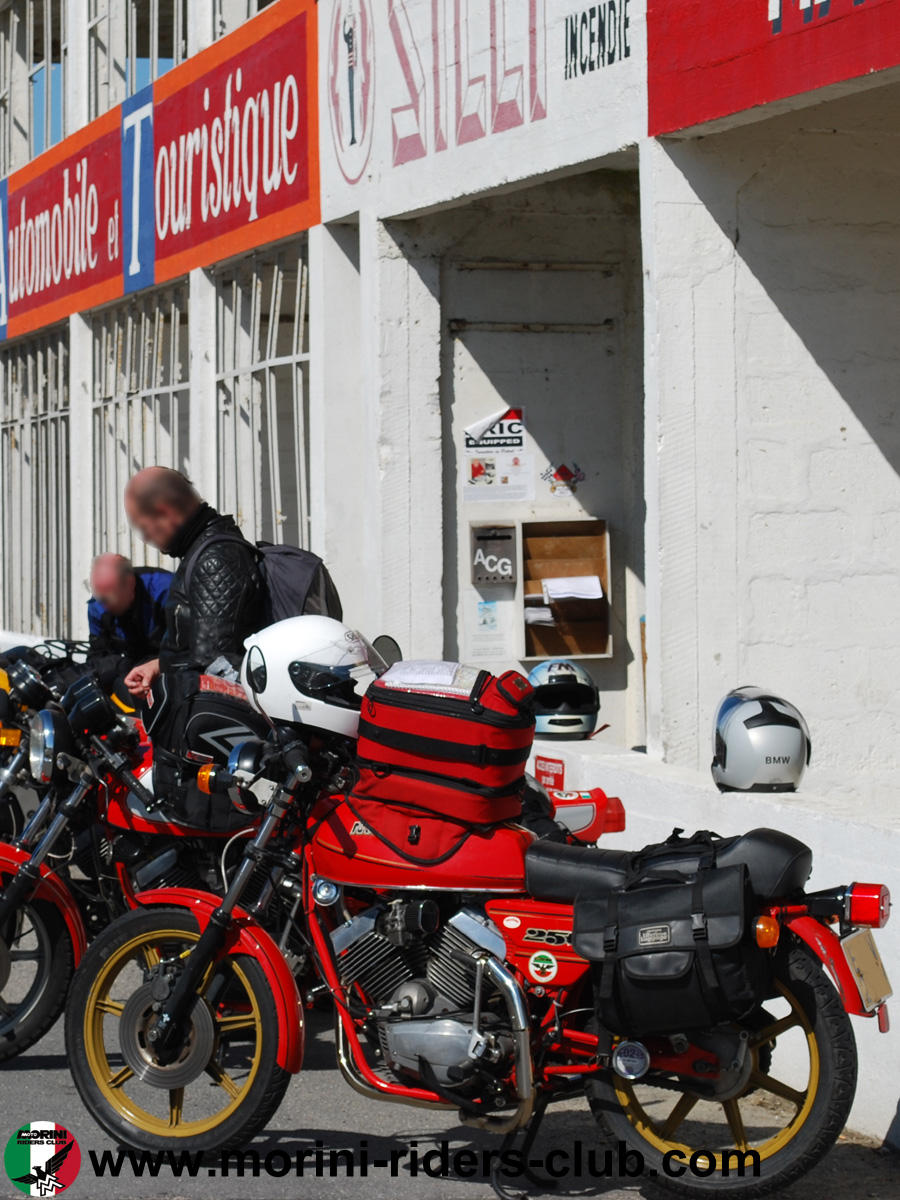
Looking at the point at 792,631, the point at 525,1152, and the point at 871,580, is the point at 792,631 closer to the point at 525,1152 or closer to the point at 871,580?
the point at 871,580

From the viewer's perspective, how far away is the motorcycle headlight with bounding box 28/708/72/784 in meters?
4.90

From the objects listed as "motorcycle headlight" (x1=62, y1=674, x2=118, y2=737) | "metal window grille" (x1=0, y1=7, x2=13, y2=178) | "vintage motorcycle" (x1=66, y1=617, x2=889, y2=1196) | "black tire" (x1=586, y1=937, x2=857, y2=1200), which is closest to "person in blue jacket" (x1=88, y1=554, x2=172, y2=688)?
"motorcycle headlight" (x1=62, y1=674, x2=118, y2=737)

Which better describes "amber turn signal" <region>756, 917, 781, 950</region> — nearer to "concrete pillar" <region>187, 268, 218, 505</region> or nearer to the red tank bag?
the red tank bag

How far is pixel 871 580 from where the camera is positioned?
5875mm

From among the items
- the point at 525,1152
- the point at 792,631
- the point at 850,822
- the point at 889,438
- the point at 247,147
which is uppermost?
the point at 247,147

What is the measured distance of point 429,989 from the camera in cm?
395

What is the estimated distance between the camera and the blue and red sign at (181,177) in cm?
845

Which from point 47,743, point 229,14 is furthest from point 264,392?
point 47,743

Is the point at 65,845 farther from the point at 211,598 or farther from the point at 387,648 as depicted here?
the point at 387,648

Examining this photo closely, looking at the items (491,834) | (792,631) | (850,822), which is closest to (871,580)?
(792,631)

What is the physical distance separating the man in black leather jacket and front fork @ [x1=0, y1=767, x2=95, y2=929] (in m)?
0.49

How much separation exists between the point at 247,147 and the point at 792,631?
187 inches

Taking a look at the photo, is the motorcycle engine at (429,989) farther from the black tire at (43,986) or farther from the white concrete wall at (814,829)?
the black tire at (43,986)

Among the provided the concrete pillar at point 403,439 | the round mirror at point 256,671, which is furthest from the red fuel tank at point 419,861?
the concrete pillar at point 403,439
